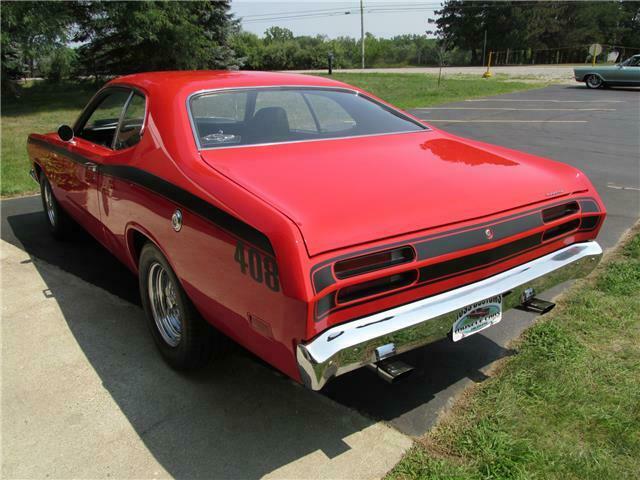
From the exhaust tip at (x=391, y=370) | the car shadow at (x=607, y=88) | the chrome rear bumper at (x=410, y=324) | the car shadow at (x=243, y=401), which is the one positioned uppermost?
the chrome rear bumper at (x=410, y=324)

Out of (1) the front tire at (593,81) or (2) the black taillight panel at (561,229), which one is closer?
(2) the black taillight panel at (561,229)

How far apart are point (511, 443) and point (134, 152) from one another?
95.5 inches

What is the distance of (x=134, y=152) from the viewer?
9.68 ft

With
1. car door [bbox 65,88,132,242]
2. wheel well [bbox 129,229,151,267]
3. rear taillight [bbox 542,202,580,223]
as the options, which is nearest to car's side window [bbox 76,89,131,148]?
car door [bbox 65,88,132,242]

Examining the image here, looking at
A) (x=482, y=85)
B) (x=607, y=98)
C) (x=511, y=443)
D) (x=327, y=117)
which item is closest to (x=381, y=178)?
(x=327, y=117)

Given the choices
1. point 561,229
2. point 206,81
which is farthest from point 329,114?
point 561,229

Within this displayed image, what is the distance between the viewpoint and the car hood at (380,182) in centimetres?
202

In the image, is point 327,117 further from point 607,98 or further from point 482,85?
point 482,85

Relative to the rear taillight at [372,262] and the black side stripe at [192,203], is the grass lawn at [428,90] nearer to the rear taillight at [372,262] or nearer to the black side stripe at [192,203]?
the black side stripe at [192,203]

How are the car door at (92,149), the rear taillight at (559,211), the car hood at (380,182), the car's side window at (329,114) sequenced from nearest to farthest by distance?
the car hood at (380,182), the rear taillight at (559,211), the car's side window at (329,114), the car door at (92,149)

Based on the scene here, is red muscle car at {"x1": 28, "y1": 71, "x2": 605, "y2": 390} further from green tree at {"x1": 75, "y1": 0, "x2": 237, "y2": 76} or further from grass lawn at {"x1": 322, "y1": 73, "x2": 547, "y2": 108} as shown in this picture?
green tree at {"x1": 75, "y1": 0, "x2": 237, "y2": 76}

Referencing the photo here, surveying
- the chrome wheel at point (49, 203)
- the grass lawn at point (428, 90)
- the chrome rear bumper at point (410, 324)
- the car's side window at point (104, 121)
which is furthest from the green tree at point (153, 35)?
the chrome rear bumper at point (410, 324)

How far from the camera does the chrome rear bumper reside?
1.87 m

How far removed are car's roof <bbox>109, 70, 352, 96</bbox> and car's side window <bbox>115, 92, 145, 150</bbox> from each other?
0.33ft
